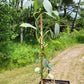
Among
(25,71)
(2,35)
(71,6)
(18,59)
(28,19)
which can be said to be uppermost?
(71,6)

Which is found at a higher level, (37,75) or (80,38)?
(80,38)

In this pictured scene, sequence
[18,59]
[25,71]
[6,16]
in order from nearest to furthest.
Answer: [6,16] → [25,71] → [18,59]

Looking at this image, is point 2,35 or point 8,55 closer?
point 2,35

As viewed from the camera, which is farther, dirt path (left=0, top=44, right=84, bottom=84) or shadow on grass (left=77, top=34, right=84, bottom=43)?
shadow on grass (left=77, top=34, right=84, bottom=43)

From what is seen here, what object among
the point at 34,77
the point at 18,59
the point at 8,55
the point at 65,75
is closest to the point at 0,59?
the point at 8,55

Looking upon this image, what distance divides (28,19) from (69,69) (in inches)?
172

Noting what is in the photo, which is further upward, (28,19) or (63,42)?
(28,19)

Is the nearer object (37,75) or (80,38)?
(37,75)

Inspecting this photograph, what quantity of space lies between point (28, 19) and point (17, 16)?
0.98 metres

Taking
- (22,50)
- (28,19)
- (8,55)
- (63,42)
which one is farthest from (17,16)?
(63,42)

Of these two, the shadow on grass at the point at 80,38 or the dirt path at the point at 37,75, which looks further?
the shadow on grass at the point at 80,38

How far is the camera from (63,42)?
24.3ft

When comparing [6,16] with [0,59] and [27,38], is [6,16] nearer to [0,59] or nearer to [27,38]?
[0,59]

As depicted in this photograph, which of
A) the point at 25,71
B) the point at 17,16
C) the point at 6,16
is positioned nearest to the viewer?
the point at 6,16
